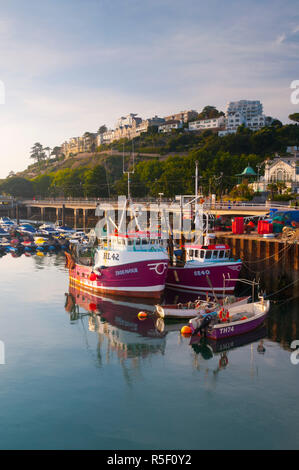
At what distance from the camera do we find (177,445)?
16.6 metres

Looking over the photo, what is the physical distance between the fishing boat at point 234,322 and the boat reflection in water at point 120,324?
2.87m

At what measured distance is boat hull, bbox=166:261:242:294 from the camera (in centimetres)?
3875

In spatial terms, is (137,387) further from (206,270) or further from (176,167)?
(176,167)

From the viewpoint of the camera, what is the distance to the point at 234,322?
28.3 metres

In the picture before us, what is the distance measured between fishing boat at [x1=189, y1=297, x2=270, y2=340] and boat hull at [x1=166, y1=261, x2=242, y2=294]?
295 inches

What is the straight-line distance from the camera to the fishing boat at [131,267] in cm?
3688

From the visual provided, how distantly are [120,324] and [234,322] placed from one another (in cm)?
910

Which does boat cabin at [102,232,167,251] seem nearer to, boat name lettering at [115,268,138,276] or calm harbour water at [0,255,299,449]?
boat name lettering at [115,268,138,276]

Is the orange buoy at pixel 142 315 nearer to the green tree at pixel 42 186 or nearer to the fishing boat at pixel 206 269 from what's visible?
the fishing boat at pixel 206 269

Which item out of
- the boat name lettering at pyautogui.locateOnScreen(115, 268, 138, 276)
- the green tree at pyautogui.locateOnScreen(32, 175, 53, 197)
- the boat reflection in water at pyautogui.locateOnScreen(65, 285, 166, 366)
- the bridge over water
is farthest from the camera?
the green tree at pyautogui.locateOnScreen(32, 175, 53, 197)

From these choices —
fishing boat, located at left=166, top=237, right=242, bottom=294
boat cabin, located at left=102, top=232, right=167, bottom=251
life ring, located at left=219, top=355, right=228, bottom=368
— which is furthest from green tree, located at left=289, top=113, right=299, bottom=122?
life ring, located at left=219, top=355, right=228, bottom=368

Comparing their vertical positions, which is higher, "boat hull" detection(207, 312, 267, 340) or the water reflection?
"boat hull" detection(207, 312, 267, 340)
